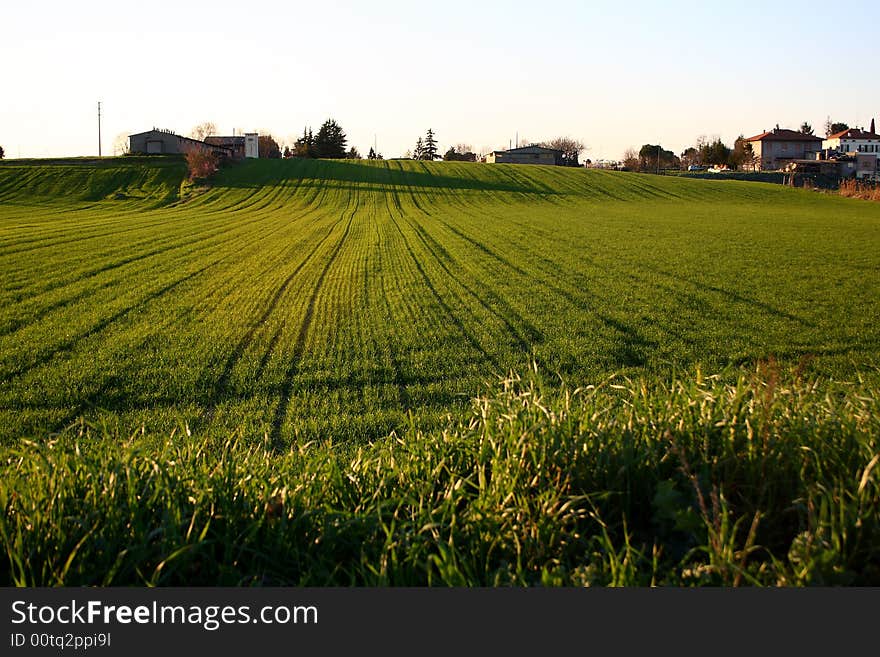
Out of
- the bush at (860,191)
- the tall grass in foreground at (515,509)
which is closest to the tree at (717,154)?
the bush at (860,191)

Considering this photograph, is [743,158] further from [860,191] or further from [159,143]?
[159,143]

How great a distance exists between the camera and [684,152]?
416 feet

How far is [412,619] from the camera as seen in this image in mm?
2670

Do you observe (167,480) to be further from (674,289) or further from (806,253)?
(806,253)

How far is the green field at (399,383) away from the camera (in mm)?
3422

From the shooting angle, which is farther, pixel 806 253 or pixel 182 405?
pixel 806 253

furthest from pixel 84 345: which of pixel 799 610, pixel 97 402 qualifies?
pixel 799 610

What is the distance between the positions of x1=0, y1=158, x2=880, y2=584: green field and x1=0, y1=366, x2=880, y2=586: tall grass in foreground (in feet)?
0.07

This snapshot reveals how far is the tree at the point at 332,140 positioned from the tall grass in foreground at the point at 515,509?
357ft

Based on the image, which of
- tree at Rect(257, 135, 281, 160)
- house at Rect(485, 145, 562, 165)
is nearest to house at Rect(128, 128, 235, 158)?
tree at Rect(257, 135, 281, 160)

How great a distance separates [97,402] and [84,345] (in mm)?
3316

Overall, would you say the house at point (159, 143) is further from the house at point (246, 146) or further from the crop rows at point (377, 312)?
the crop rows at point (377, 312)

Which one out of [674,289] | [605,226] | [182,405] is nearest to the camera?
[182,405]

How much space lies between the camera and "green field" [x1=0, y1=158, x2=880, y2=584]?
3422mm
